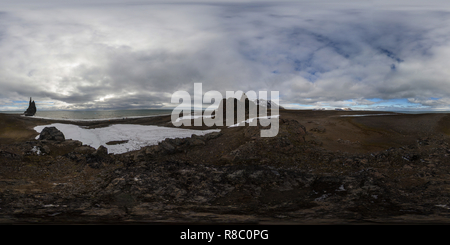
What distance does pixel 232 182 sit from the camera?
343 inches

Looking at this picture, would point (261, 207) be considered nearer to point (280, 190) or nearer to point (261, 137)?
point (280, 190)

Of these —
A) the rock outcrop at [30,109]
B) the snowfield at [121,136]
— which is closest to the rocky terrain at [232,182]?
the snowfield at [121,136]

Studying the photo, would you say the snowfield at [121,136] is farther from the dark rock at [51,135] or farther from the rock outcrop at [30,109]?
the rock outcrop at [30,109]

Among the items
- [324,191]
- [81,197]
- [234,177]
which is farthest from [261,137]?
[81,197]

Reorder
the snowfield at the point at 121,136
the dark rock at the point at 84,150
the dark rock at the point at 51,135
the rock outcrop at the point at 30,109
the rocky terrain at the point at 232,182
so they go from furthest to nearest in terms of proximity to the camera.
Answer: the rock outcrop at the point at 30,109 < the dark rock at the point at 51,135 < the snowfield at the point at 121,136 < the dark rock at the point at 84,150 < the rocky terrain at the point at 232,182

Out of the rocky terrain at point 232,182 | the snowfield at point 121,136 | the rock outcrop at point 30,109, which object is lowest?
the rocky terrain at point 232,182

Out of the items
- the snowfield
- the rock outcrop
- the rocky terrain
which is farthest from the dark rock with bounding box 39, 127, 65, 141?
the rock outcrop

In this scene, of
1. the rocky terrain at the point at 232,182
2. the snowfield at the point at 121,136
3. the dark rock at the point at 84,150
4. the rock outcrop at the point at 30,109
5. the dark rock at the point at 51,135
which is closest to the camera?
the rocky terrain at the point at 232,182

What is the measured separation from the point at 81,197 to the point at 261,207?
6437 mm

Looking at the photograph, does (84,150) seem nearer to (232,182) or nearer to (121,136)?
(121,136)

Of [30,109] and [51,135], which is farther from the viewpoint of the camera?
[30,109]

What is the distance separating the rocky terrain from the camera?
5391 millimetres

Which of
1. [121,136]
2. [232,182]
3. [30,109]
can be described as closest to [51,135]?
[121,136]

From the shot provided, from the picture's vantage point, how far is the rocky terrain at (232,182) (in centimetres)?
539
